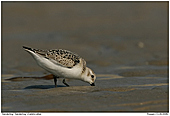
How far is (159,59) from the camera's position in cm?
1205

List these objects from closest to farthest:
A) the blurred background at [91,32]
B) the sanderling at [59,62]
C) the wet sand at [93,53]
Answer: the wet sand at [93,53] → the sanderling at [59,62] → the blurred background at [91,32]

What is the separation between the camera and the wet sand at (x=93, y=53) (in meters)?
6.21

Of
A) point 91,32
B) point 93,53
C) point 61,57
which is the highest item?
point 91,32

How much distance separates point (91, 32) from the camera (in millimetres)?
16516

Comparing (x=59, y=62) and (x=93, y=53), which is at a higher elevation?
(x=93, y=53)

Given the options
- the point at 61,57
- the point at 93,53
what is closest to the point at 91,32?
the point at 93,53

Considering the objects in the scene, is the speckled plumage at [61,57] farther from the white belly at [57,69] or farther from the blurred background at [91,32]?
the blurred background at [91,32]

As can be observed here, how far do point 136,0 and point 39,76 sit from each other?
11754 millimetres

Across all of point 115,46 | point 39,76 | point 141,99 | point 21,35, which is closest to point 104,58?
point 115,46

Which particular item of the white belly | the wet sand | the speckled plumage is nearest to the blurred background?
the wet sand

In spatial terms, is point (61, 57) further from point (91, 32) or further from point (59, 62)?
point (91, 32)

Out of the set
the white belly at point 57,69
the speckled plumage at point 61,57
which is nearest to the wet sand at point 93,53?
the white belly at point 57,69

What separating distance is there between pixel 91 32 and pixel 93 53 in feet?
11.4

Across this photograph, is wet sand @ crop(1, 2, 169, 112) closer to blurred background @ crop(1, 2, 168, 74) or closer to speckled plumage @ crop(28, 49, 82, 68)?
blurred background @ crop(1, 2, 168, 74)
